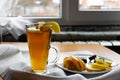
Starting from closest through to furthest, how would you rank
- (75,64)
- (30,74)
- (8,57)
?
(30,74)
(75,64)
(8,57)

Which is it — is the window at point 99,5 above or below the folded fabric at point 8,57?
above

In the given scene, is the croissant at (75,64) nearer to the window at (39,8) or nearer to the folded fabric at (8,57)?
the folded fabric at (8,57)

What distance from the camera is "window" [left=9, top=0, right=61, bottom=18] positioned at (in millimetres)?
2215

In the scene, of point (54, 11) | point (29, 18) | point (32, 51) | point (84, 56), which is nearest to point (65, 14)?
point (54, 11)

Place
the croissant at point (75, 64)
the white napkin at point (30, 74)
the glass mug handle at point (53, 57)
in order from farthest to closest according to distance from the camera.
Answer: the glass mug handle at point (53, 57), the croissant at point (75, 64), the white napkin at point (30, 74)

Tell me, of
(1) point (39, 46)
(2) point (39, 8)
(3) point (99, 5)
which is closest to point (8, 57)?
(1) point (39, 46)

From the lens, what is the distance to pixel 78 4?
221 cm

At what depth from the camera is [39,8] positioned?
2.23 m

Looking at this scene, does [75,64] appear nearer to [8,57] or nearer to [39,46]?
[39,46]

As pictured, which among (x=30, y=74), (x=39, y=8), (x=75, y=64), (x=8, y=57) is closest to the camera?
(x=30, y=74)

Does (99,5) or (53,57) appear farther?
(99,5)

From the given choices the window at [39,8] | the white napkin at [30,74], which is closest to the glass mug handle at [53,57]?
the white napkin at [30,74]

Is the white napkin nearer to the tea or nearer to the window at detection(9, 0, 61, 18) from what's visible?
the tea

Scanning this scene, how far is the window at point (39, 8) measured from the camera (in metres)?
2.21
